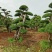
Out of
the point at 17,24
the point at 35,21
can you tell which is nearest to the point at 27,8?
the point at 17,24

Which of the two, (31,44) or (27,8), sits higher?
(27,8)

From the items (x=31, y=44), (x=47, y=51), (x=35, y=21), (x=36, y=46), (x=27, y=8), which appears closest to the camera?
(x=47, y=51)

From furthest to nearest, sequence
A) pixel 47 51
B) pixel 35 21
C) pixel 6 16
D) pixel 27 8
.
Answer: pixel 35 21, pixel 6 16, pixel 27 8, pixel 47 51

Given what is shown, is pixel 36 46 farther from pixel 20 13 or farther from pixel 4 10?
pixel 4 10

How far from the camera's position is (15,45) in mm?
21859

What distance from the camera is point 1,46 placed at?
21516 mm

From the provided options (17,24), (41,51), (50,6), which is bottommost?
(41,51)

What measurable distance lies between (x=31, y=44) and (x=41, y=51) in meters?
3.44

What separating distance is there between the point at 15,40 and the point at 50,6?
623 cm

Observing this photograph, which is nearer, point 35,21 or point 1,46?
point 1,46

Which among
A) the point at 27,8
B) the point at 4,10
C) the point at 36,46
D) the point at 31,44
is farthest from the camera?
the point at 4,10

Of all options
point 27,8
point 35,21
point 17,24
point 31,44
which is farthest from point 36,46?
point 35,21

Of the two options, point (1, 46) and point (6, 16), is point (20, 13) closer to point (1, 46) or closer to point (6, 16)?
point (1, 46)

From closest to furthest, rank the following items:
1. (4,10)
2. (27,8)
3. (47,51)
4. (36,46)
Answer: (47,51) < (36,46) < (27,8) < (4,10)
